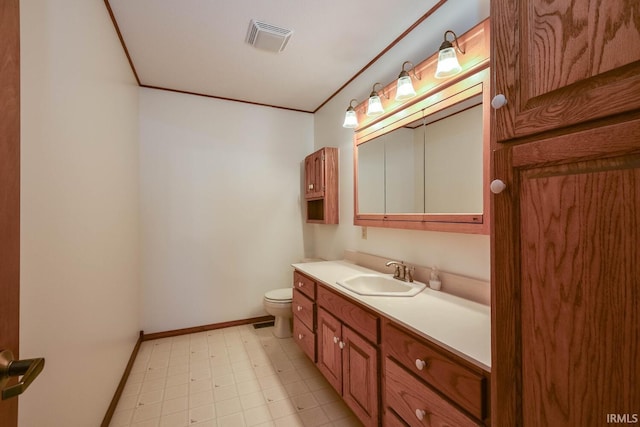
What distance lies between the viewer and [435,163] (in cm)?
169

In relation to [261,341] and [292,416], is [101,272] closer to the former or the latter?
[292,416]

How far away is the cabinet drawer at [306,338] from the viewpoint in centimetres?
210

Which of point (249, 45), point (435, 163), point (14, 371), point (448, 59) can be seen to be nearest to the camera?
point (14, 371)

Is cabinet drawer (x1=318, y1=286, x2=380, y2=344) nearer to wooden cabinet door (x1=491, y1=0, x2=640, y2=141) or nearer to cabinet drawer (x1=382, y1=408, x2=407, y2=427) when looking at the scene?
cabinet drawer (x1=382, y1=408, x2=407, y2=427)

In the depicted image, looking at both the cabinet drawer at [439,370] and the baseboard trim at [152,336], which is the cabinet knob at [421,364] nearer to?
the cabinet drawer at [439,370]

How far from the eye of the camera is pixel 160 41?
81.5 inches

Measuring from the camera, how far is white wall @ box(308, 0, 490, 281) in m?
1.50

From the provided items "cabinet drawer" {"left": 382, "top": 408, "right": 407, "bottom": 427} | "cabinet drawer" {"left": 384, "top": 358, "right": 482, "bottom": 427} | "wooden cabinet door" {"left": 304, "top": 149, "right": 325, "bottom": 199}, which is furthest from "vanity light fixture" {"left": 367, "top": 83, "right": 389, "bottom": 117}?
"cabinet drawer" {"left": 382, "top": 408, "right": 407, "bottom": 427}

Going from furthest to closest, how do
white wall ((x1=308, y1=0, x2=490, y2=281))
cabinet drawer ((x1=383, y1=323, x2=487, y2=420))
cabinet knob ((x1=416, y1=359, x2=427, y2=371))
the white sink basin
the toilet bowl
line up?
the toilet bowl < the white sink basin < white wall ((x1=308, y1=0, x2=490, y2=281)) < cabinet knob ((x1=416, y1=359, x2=427, y2=371)) < cabinet drawer ((x1=383, y1=323, x2=487, y2=420))

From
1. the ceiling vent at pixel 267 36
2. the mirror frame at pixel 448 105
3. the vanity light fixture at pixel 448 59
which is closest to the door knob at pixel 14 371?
the mirror frame at pixel 448 105

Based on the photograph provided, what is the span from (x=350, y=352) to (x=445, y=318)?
0.63 meters

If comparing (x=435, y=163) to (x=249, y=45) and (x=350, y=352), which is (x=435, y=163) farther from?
(x=249, y=45)

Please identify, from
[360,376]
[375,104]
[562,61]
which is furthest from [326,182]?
[562,61]

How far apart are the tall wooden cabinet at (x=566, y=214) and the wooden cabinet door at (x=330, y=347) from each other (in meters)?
1.08
